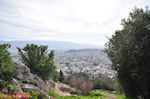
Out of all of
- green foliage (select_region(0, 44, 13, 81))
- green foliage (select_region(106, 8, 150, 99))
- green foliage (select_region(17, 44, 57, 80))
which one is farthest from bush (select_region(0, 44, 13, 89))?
green foliage (select_region(106, 8, 150, 99))

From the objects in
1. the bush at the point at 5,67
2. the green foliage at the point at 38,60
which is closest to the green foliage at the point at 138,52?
the bush at the point at 5,67

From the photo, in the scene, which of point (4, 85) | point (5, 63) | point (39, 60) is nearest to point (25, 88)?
point (4, 85)

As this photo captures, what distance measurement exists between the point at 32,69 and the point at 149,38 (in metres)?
16.1

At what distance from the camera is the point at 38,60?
1973 centimetres

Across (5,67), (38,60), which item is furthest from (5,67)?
(38,60)

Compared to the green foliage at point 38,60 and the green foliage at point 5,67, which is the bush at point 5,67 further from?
the green foliage at point 38,60

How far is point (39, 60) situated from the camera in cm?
1983

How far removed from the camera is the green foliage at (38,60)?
1858cm

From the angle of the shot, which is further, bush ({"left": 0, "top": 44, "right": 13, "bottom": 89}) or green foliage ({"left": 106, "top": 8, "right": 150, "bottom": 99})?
bush ({"left": 0, "top": 44, "right": 13, "bottom": 89})

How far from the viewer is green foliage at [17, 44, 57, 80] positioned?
731 inches

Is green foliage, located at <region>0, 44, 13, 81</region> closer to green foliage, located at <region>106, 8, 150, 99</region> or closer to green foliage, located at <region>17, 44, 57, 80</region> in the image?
green foliage, located at <region>17, 44, 57, 80</region>

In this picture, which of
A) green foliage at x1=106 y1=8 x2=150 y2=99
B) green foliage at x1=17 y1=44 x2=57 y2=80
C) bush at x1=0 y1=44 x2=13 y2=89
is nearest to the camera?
green foliage at x1=106 y1=8 x2=150 y2=99

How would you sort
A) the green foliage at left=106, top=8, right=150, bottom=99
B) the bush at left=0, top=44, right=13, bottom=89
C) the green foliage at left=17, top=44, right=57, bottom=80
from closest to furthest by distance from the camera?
the green foliage at left=106, top=8, right=150, bottom=99
the bush at left=0, top=44, right=13, bottom=89
the green foliage at left=17, top=44, right=57, bottom=80

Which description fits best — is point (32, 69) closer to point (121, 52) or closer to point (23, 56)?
point (23, 56)
